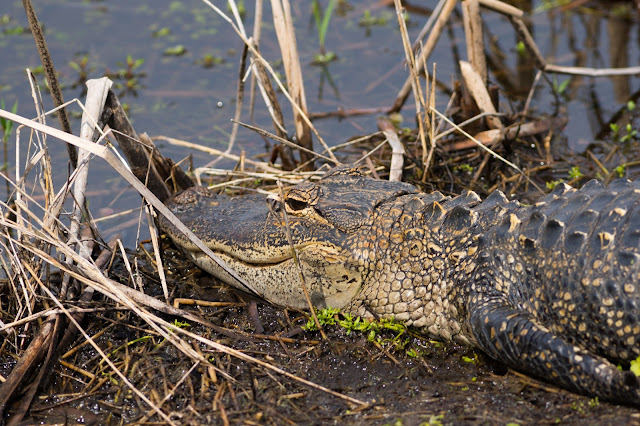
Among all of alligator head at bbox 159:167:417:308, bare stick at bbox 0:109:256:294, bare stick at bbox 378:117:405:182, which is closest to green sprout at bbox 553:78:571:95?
bare stick at bbox 378:117:405:182

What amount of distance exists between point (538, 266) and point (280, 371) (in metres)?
1.38

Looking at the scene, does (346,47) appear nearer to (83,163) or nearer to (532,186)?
(532,186)

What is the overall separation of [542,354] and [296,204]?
158 centimetres

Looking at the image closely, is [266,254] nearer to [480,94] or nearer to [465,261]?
[465,261]

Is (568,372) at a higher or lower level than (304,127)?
lower

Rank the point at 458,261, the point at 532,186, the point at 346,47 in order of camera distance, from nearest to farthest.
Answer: the point at 458,261
the point at 532,186
the point at 346,47

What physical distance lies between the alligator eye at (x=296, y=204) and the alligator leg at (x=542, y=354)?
1.11m

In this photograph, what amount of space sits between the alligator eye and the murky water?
6.87 feet

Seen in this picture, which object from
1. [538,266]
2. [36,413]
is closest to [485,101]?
[538,266]

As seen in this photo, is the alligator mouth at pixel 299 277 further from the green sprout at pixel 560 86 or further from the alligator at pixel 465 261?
the green sprout at pixel 560 86

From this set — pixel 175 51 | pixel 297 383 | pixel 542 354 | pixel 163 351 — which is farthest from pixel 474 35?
pixel 163 351

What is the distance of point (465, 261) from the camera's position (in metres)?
3.72

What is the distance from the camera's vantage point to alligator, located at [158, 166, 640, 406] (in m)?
3.24

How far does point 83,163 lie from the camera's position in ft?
13.1
